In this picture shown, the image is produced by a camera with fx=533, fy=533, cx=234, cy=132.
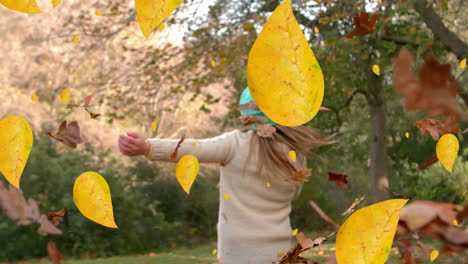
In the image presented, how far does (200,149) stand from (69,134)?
0.82m

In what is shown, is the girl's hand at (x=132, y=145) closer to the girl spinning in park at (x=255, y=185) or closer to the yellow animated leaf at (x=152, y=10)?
the girl spinning in park at (x=255, y=185)

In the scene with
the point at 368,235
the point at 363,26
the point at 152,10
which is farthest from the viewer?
the point at 363,26

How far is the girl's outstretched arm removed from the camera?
208 centimetres

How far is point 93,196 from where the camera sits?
128cm

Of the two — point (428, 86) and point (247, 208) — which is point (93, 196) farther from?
point (247, 208)

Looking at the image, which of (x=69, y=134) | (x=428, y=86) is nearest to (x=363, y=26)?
(x=69, y=134)

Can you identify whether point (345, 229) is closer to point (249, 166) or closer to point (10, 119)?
point (10, 119)
